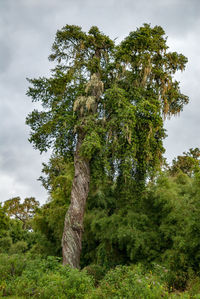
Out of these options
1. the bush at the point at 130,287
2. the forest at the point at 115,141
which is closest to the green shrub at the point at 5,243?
the forest at the point at 115,141

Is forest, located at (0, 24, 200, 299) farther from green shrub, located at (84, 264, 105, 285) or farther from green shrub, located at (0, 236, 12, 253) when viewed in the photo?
green shrub, located at (0, 236, 12, 253)

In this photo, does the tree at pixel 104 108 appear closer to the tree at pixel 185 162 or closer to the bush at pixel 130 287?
the bush at pixel 130 287

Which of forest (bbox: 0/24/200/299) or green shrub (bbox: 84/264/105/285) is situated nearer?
green shrub (bbox: 84/264/105/285)

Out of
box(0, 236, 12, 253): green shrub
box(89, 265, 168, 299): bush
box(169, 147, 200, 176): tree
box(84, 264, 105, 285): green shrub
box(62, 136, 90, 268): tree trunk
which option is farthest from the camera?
box(0, 236, 12, 253): green shrub

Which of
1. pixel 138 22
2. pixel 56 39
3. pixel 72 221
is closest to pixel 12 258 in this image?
pixel 72 221

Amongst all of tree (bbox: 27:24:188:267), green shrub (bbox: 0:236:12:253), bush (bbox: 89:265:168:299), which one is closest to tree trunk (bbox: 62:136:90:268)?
tree (bbox: 27:24:188:267)

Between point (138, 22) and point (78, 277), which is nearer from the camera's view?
point (78, 277)

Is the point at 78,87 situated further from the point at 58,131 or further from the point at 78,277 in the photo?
the point at 78,277

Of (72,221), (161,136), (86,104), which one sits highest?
(86,104)

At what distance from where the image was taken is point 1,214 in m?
20.2

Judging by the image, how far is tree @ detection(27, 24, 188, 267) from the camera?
1094cm

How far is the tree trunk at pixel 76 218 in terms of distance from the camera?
10047mm

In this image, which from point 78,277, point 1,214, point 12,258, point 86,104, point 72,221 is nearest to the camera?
point 78,277

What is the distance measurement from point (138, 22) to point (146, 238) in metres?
9.60
